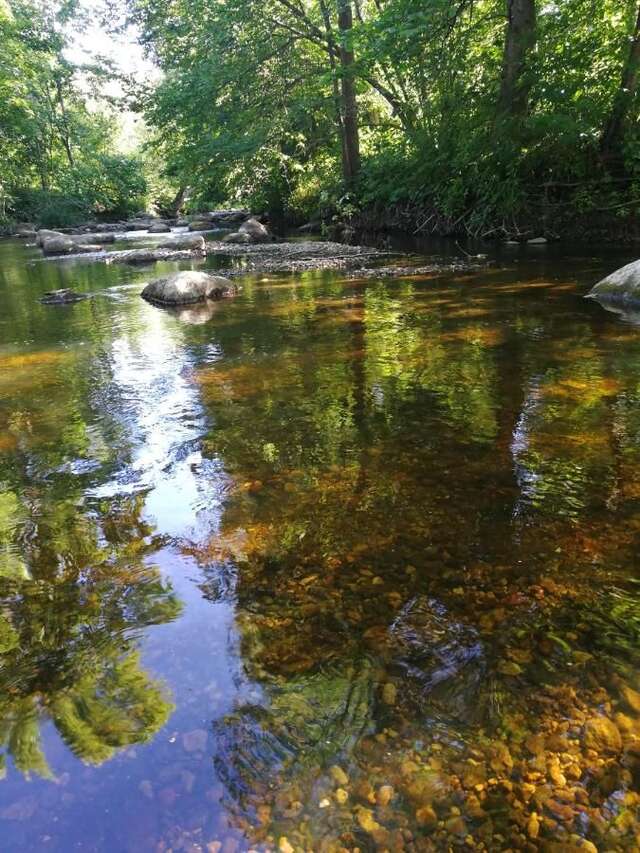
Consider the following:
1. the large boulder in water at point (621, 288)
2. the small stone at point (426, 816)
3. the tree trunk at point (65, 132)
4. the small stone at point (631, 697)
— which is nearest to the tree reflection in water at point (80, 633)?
the small stone at point (426, 816)

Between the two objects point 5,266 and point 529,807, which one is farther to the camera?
point 5,266

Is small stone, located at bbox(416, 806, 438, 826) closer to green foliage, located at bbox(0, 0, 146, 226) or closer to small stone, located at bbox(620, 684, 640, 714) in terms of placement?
small stone, located at bbox(620, 684, 640, 714)

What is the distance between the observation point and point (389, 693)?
6.04 feet

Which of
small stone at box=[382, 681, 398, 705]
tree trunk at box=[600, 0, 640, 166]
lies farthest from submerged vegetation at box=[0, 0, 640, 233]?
small stone at box=[382, 681, 398, 705]

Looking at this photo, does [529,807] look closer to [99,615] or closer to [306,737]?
[306,737]

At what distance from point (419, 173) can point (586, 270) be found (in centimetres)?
747

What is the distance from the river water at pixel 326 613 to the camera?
1522 mm

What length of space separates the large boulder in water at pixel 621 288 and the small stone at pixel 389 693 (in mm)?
6474

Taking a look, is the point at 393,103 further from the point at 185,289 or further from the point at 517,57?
the point at 185,289

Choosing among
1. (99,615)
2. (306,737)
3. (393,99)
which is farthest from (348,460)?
(393,99)

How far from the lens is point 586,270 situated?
909cm

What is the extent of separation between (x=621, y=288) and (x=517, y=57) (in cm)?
770

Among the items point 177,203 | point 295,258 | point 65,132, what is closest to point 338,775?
point 295,258

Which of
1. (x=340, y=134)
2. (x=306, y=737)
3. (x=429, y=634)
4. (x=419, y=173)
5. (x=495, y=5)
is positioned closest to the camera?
(x=306, y=737)
